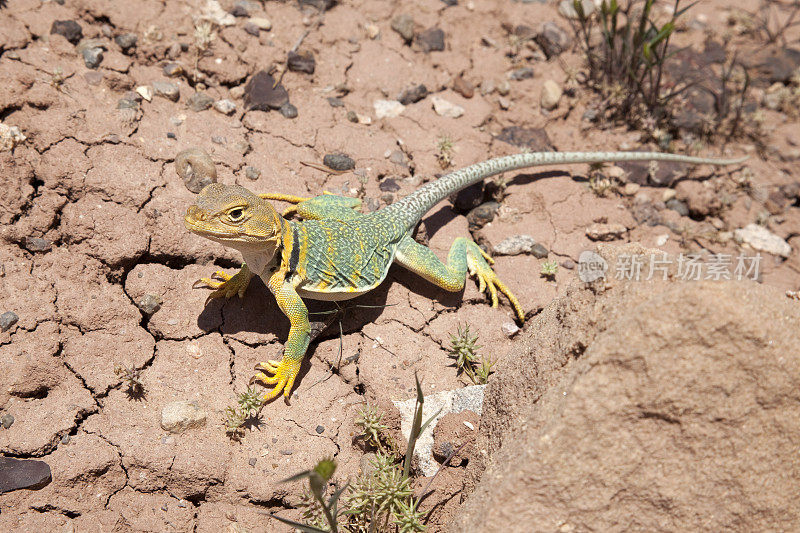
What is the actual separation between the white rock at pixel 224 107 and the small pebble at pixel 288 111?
426 millimetres

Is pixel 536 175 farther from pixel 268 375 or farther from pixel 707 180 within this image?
pixel 268 375

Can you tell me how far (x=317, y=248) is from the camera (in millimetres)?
3654

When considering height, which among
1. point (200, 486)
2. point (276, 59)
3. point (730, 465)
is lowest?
point (200, 486)

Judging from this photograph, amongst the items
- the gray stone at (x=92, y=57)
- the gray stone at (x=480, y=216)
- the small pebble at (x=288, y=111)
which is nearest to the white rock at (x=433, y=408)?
the gray stone at (x=480, y=216)

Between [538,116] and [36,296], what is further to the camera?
[538,116]

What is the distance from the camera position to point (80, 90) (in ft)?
14.4

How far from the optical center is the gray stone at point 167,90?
184 inches

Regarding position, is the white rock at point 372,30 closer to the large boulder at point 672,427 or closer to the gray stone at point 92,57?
the gray stone at point 92,57

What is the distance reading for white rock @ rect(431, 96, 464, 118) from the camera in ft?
18.4

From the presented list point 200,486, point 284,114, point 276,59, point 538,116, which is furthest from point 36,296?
point 538,116

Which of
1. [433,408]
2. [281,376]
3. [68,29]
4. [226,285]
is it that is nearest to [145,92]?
[68,29]

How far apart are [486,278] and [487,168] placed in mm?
1002

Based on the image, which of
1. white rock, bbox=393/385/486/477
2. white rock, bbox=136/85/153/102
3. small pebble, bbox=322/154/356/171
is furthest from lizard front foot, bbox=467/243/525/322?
white rock, bbox=136/85/153/102

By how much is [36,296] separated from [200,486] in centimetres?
160
